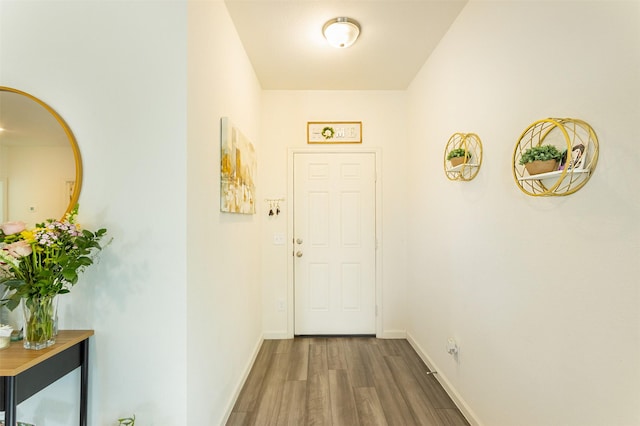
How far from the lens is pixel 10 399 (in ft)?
3.40

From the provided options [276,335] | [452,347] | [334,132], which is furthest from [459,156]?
[276,335]

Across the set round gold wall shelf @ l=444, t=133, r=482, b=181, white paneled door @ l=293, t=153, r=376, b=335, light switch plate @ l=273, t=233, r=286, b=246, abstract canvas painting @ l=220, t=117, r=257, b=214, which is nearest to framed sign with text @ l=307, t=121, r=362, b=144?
white paneled door @ l=293, t=153, r=376, b=335

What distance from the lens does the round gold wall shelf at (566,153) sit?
3.48 feet

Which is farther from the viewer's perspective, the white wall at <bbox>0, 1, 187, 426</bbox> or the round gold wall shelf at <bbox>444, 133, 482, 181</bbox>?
the round gold wall shelf at <bbox>444, 133, 482, 181</bbox>

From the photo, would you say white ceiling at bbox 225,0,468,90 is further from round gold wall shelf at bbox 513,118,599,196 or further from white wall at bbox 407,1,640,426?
round gold wall shelf at bbox 513,118,599,196

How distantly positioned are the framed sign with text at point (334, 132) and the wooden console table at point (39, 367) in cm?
256

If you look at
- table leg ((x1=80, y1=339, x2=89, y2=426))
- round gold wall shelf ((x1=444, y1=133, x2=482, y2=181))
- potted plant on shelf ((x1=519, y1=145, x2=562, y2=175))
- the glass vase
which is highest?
round gold wall shelf ((x1=444, y1=133, x2=482, y2=181))

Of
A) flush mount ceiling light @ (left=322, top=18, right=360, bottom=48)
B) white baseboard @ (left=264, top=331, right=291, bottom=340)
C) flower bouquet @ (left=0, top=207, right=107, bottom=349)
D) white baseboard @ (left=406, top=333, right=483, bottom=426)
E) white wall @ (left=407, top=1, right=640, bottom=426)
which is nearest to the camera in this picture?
white wall @ (left=407, top=1, right=640, bottom=426)

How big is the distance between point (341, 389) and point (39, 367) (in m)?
1.80

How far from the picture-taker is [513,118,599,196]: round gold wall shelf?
41.8 inches

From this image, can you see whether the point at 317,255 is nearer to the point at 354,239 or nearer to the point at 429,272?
the point at 354,239

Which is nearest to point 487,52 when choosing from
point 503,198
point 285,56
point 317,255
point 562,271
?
A: point 503,198

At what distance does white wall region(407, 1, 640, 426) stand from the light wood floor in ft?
0.80

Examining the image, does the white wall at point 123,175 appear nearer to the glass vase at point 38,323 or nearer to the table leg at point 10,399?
the glass vase at point 38,323
